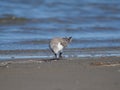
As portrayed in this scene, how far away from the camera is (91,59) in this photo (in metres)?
10.8

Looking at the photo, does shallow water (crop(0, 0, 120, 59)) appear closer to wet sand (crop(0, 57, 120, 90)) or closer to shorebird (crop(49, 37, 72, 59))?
shorebird (crop(49, 37, 72, 59))

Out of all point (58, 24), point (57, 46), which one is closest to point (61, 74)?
point (57, 46)

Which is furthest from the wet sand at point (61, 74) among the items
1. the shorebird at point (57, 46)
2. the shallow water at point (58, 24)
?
Result: the shallow water at point (58, 24)

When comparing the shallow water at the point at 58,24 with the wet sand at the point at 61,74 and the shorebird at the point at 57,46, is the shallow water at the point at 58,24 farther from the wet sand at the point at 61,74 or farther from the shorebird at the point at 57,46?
the wet sand at the point at 61,74

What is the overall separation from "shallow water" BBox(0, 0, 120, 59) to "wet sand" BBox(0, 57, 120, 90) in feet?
5.77

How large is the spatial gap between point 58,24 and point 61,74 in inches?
385

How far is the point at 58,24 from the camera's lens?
18.5m

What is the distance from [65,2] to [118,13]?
6.00 m

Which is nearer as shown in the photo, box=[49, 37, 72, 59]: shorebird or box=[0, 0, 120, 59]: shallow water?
box=[49, 37, 72, 59]: shorebird

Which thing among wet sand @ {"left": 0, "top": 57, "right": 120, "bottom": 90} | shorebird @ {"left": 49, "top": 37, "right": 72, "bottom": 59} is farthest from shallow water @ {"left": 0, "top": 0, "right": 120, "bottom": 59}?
wet sand @ {"left": 0, "top": 57, "right": 120, "bottom": 90}

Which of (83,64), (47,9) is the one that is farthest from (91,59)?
(47,9)

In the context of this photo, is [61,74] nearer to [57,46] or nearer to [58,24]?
[57,46]

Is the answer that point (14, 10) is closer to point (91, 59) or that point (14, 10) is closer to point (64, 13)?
point (64, 13)

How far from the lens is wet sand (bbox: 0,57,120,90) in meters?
7.88
